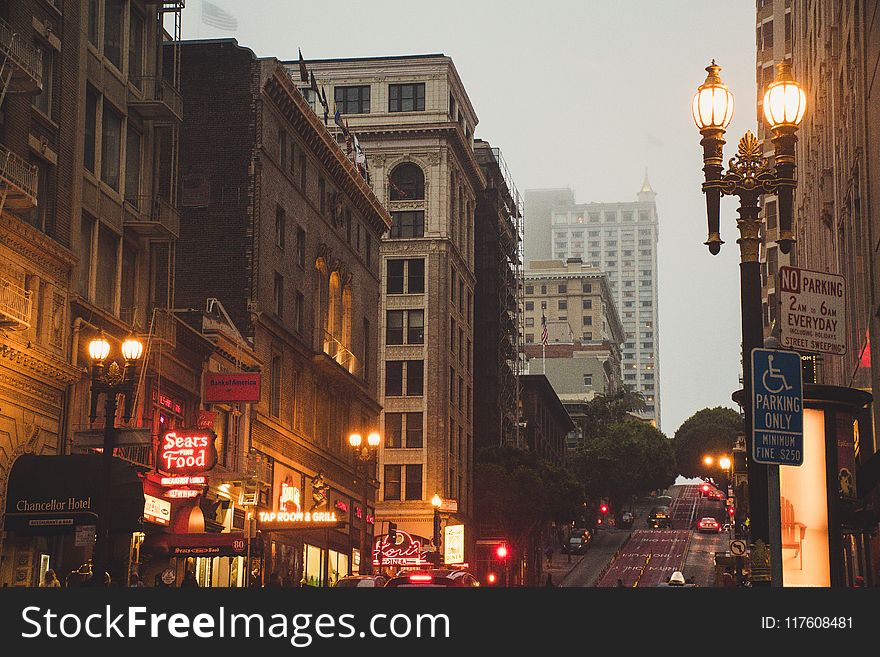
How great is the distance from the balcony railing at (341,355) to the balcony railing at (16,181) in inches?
1331

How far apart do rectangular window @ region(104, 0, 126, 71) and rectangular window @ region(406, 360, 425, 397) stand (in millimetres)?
55262

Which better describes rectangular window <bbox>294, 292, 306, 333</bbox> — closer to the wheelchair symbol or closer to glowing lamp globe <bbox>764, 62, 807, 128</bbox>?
glowing lamp globe <bbox>764, 62, 807, 128</bbox>

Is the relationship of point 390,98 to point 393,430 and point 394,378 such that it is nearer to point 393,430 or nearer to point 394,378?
point 394,378

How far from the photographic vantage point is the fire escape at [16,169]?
31734 mm

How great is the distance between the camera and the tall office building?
9550 centimetres

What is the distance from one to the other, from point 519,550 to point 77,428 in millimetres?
74225

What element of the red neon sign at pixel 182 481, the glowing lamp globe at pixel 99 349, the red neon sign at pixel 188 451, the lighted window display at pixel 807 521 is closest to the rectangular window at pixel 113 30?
the red neon sign at pixel 188 451

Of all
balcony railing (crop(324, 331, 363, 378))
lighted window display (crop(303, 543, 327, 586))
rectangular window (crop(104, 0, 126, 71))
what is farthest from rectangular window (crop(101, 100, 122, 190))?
balcony railing (crop(324, 331, 363, 378))

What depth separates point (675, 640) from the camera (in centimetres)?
915

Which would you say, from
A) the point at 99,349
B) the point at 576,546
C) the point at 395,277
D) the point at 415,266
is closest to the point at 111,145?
the point at 99,349

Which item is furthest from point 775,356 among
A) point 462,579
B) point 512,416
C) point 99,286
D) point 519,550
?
point 512,416

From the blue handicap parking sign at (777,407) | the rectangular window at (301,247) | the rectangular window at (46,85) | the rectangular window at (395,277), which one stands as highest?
the rectangular window at (395,277)

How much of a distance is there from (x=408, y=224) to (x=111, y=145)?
190ft

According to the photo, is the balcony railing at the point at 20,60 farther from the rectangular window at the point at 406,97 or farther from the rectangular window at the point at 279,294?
the rectangular window at the point at 406,97
